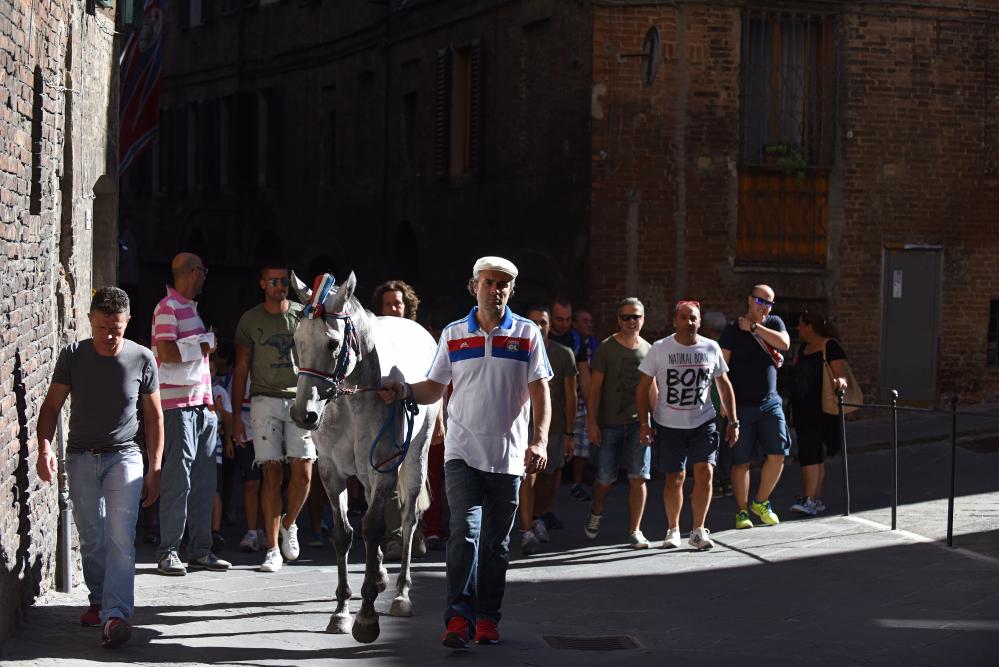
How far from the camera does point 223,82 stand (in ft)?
126

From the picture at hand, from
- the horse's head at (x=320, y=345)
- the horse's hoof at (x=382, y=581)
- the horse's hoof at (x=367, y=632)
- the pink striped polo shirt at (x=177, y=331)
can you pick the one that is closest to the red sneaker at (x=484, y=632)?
the horse's hoof at (x=367, y=632)

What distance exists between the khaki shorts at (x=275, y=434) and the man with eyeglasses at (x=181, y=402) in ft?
1.55

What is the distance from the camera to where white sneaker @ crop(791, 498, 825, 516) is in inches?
578

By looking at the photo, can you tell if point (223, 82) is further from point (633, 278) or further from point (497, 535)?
point (497, 535)

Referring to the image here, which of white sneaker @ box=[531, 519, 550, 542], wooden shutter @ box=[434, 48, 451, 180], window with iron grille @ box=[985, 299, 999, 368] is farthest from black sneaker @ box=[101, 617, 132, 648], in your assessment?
wooden shutter @ box=[434, 48, 451, 180]

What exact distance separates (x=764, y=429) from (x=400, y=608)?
16.0 feet

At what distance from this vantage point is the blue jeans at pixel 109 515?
8820 millimetres

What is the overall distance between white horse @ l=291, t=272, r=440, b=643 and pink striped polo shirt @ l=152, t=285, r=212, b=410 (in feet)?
5.01

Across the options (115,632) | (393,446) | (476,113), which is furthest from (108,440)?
(476,113)

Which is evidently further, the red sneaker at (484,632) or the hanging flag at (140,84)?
the hanging flag at (140,84)

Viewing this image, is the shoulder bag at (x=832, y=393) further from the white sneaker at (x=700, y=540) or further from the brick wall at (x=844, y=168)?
the brick wall at (x=844, y=168)

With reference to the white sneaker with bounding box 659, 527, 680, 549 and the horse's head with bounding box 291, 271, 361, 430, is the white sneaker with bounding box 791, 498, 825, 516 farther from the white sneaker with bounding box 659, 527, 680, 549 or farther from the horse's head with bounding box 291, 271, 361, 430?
the horse's head with bounding box 291, 271, 361, 430

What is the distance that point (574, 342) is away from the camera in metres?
15.7

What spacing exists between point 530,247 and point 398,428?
13.2 metres
